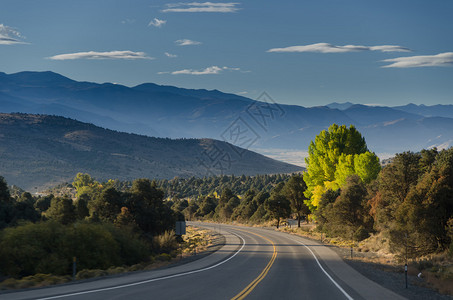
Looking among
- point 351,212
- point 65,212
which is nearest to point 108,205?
point 65,212

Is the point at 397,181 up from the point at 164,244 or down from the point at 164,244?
up

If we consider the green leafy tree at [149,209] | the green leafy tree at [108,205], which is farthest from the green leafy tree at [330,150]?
the green leafy tree at [108,205]

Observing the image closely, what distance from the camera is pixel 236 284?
68.6 feet

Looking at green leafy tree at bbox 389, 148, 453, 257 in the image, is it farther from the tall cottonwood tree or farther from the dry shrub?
the tall cottonwood tree

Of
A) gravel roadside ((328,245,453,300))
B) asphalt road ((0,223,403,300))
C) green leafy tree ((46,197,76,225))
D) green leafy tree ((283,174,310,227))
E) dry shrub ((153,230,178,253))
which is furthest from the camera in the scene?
green leafy tree ((283,174,310,227))

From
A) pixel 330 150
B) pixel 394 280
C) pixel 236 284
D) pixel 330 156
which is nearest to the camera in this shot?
pixel 236 284

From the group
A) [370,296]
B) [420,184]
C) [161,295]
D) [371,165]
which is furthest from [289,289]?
[371,165]

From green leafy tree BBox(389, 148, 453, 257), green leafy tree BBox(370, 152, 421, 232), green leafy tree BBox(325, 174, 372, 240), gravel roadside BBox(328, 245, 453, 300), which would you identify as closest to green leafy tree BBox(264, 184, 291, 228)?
green leafy tree BBox(325, 174, 372, 240)

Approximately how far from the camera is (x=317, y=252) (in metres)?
39.7

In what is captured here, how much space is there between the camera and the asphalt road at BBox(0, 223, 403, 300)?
1756 cm

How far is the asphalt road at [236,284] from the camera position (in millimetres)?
17562

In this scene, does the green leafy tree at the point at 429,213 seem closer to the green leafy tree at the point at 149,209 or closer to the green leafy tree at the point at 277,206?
the green leafy tree at the point at 149,209

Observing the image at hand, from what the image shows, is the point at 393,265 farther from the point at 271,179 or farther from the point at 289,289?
the point at 271,179

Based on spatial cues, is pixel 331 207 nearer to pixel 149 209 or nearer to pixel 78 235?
pixel 149 209
